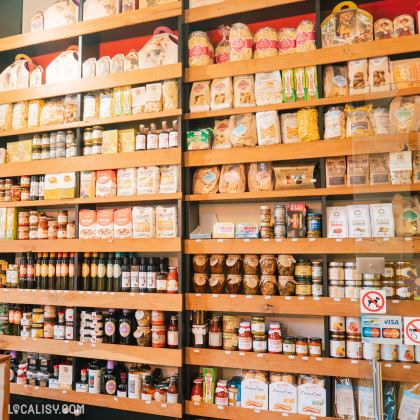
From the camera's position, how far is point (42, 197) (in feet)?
10.9

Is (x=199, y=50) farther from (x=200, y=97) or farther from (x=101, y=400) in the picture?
(x=101, y=400)

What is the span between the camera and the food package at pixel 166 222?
2.88 metres

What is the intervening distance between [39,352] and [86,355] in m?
0.47

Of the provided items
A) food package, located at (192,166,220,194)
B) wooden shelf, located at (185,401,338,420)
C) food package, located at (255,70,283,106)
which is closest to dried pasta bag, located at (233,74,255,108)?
food package, located at (255,70,283,106)

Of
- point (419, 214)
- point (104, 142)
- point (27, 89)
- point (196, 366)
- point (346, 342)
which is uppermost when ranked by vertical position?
point (27, 89)

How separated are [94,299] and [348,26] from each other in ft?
8.69

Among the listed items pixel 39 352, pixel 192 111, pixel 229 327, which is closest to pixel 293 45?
pixel 192 111

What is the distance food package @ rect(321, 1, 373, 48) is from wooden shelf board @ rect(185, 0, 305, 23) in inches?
Result: 11.6

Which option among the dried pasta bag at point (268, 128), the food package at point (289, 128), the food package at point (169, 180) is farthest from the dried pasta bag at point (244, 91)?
the food package at point (169, 180)

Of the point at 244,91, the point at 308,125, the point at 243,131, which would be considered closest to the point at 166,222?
the point at 243,131

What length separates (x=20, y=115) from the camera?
3463 mm

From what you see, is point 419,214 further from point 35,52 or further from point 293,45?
point 35,52

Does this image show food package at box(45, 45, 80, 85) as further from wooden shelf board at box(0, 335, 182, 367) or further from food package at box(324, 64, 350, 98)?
wooden shelf board at box(0, 335, 182, 367)

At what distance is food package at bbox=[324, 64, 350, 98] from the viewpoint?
2.59 metres
